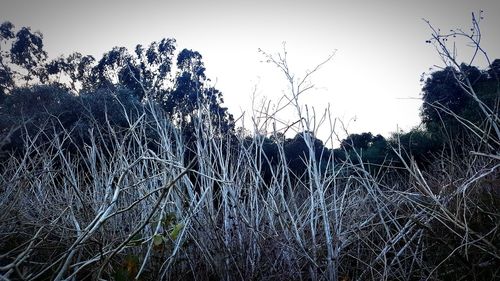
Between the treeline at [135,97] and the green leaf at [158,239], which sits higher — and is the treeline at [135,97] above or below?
above

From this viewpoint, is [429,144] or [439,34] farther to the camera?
[429,144]

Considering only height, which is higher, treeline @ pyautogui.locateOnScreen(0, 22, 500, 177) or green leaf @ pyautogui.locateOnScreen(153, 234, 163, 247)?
treeline @ pyautogui.locateOnScreen(0, 22, 500, 177)

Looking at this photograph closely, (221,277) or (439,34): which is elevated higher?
(439,34)

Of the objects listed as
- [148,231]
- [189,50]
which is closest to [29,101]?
[189,50]

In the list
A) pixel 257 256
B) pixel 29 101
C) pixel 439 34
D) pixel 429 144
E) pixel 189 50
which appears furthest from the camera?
pixel 189 50

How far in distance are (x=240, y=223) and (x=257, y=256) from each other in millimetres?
322

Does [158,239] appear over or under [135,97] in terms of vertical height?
under

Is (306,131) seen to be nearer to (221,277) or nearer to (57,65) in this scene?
(221,277)

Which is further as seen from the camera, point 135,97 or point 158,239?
point 135,97

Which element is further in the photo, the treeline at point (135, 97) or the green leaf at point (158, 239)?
the treeline at point (135, 97)

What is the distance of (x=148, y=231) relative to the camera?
2.55 meters

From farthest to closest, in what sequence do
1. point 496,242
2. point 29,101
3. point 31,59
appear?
1. point 31,59
2. point 29,101
3. point 496,242

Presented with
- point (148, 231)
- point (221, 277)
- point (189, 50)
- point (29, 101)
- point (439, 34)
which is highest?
point (189, 50)

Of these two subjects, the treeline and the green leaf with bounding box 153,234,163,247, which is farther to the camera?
the treeline
